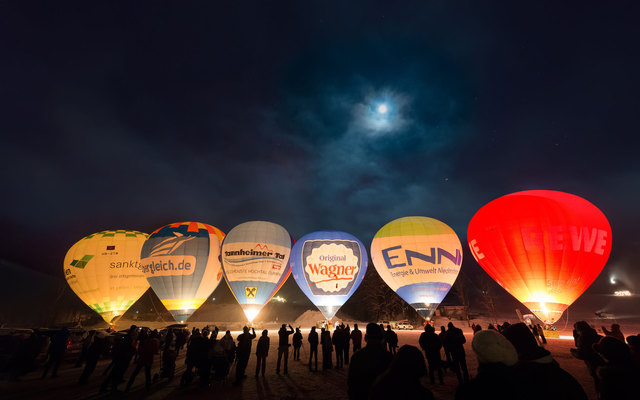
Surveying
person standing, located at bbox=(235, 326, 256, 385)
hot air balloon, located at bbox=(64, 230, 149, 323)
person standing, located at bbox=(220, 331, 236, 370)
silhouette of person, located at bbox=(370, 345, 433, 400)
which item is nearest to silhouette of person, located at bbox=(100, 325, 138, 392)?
person standing, located at bbox=(220, 331, 236, 370)

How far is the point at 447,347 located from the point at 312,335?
14.9 feet

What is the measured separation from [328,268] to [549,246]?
1418 cm

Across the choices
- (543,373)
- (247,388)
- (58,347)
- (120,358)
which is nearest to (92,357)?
(120,358)

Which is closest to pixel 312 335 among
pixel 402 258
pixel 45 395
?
pixel 45 395

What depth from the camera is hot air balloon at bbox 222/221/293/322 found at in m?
21.2

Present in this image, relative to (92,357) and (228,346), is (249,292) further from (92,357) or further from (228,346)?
(228,346)

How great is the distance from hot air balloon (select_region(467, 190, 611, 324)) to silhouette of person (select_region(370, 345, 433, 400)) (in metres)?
18.9

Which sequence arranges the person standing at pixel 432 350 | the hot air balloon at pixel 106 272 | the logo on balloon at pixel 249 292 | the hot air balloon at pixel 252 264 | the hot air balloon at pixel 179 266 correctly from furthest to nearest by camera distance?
the hot air balloon at pixel 106 272 → the logo on balloon at pixel 249 292 → the hot air balloon at pixel 252 264 → the hot air balloon at pixel 179 266 → the person standing at pixel 432 350

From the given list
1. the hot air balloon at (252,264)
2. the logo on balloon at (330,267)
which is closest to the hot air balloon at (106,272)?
the hot air balloon at (252,264)

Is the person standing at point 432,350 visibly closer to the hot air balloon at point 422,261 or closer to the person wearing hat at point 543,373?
the person wearing hat at point 543,373

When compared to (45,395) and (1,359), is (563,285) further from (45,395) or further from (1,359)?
(1,359)

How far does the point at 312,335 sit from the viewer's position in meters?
10.3

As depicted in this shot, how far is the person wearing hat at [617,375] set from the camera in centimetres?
259

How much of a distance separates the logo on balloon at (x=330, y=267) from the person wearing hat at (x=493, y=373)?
796 inches
